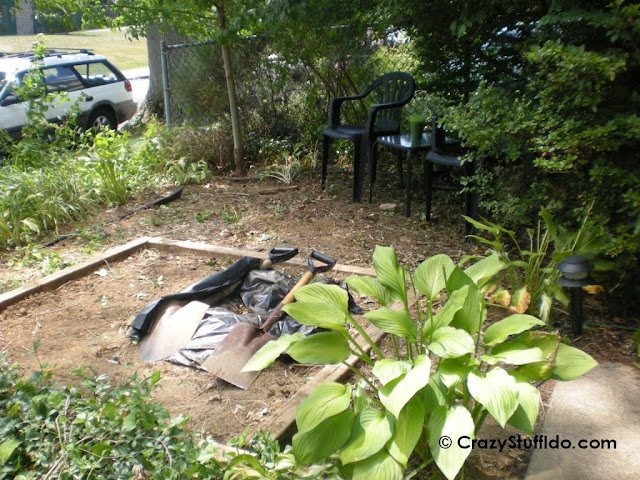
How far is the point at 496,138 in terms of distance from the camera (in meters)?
3.23

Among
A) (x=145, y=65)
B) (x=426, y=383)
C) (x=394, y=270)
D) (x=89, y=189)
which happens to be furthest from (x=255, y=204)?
(x=145, y=65)

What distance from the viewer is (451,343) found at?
173cm

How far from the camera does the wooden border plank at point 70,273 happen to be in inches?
138

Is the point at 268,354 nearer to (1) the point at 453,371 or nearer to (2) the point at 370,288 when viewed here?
(2) the point at 370,288

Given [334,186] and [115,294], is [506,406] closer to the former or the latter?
[115,294]

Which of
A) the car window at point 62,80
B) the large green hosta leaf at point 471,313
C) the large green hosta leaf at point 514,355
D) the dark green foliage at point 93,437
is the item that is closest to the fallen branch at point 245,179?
the dark green foliage at point 93,437

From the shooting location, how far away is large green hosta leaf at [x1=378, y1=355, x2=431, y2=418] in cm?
164

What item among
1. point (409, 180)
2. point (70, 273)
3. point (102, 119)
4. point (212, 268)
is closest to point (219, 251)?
point (212, 268)

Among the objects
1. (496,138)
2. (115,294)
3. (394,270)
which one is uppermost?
(496,138)

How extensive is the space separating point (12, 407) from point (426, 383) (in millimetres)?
1563

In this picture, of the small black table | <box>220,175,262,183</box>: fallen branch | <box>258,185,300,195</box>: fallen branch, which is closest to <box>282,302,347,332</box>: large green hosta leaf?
the small black table

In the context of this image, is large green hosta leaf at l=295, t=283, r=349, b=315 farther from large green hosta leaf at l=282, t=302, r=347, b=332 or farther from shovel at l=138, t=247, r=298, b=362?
shovel at l=138, t=247, r=298, b=362

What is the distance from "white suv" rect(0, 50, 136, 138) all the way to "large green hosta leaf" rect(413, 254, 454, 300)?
743 centimetres

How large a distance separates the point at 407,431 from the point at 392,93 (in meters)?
4.38
